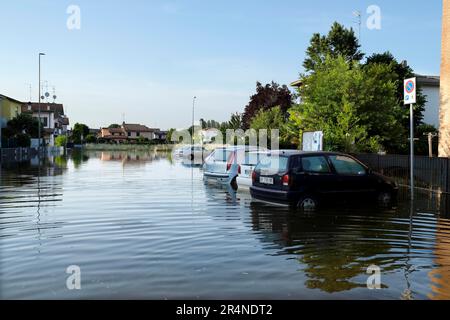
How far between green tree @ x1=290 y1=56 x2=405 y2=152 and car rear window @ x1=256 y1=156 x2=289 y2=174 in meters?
13.0

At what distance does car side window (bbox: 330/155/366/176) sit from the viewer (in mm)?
12680

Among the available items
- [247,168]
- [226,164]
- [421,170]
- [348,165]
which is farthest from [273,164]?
[421,170]

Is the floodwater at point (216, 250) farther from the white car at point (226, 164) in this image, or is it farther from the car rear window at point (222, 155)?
the car rear window at point (222, 155)

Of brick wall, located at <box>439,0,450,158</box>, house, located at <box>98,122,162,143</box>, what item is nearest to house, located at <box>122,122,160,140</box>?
house, located at <box>98,122,162,143</box>

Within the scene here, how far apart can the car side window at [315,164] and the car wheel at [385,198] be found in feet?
6.73

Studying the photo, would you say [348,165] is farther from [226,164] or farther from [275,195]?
[226,164]

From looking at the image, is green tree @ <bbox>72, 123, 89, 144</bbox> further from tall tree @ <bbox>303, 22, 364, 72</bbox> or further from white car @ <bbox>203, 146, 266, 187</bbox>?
white car @ <bbox>203, 146, 266, 187</bbox>

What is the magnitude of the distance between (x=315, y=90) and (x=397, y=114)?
6088 millimetres

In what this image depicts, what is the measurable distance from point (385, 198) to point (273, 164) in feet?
11.1

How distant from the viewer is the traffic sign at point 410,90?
1428cm

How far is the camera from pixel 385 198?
1333cm

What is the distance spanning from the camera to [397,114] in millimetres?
29844

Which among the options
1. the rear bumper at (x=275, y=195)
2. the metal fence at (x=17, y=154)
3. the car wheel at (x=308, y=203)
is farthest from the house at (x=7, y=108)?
the car wheel at (x=308, y=203)
